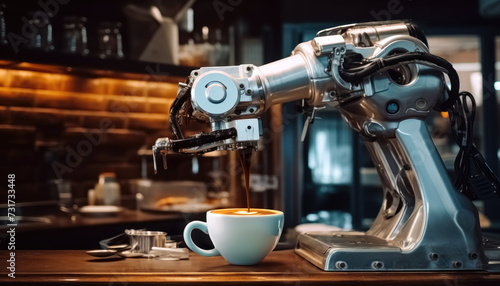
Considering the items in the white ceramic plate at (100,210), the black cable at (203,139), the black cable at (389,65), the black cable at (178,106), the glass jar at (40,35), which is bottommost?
the white ceramic plate at (100,210)

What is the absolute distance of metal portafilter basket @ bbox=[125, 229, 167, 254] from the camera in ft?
3.76

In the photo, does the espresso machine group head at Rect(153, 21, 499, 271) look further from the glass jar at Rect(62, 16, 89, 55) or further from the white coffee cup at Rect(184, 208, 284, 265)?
the glass jar at Rect(62, 16, 89, 55)

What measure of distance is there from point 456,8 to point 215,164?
7.76 feet

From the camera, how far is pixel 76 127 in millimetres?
3453

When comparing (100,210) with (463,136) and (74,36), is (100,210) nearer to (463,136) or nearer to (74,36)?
(74,36)

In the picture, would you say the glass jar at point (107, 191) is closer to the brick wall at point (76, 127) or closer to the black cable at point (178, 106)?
the brick wall at point (76, 127)

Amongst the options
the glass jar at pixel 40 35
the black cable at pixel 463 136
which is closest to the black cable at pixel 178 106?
the black cable at pixel 463 136

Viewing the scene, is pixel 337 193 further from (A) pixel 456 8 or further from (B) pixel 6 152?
(B) pixel 6 152

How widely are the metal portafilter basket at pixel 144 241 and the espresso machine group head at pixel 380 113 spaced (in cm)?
24

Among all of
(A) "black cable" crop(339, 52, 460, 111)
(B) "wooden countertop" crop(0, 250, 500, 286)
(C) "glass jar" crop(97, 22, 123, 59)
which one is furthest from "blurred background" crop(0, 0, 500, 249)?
(A) "black cable" crop(339, 52, 460, 111)

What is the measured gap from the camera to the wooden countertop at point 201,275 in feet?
2.93

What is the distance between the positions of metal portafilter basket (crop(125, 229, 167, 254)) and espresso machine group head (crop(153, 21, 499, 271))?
0.24 metres

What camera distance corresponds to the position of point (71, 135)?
341 centimetres

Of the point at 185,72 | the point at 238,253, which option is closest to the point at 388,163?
the point at 238,253
